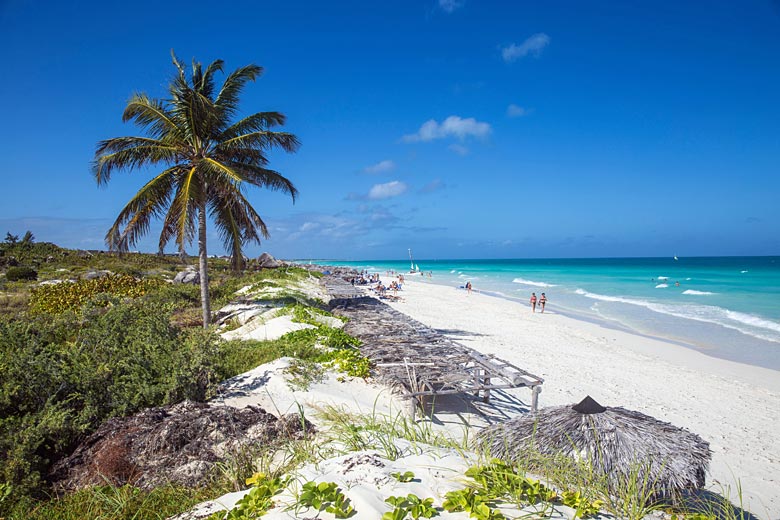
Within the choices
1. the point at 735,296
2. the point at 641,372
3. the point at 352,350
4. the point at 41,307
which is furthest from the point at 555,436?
the point at 735,296

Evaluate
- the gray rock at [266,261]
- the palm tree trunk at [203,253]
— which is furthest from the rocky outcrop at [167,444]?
the gray rock at [266,261]

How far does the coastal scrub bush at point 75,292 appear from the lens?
11.9 m

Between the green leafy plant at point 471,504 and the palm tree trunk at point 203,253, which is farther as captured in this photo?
the palm tree trunk at point 203,253

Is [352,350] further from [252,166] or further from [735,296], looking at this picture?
[735,296]

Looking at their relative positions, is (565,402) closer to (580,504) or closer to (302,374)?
(302,374)

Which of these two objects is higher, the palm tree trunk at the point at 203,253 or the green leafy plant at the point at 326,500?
the palm tree trunk at the point at 203,253

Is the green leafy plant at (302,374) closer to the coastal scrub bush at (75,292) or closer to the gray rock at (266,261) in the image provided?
the coastal scrub bush at (75,292)

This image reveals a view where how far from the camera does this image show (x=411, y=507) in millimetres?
2318

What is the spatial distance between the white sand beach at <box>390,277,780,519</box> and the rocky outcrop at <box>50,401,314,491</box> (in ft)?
16.5

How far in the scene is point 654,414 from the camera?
754cm

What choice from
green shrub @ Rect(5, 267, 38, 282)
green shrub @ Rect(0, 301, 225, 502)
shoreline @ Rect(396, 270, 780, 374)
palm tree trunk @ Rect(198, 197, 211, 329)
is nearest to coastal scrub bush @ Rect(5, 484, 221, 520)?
green shrub @ Rect(0, 301, 225, 502)

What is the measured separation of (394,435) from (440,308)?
64.6 ft

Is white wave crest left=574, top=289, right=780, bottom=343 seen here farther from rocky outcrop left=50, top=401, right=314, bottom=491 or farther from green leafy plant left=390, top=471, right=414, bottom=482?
rocky outcrop left=50, top=401, right=314, bottom=491

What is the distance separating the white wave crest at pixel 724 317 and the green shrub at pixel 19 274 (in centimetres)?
3251
